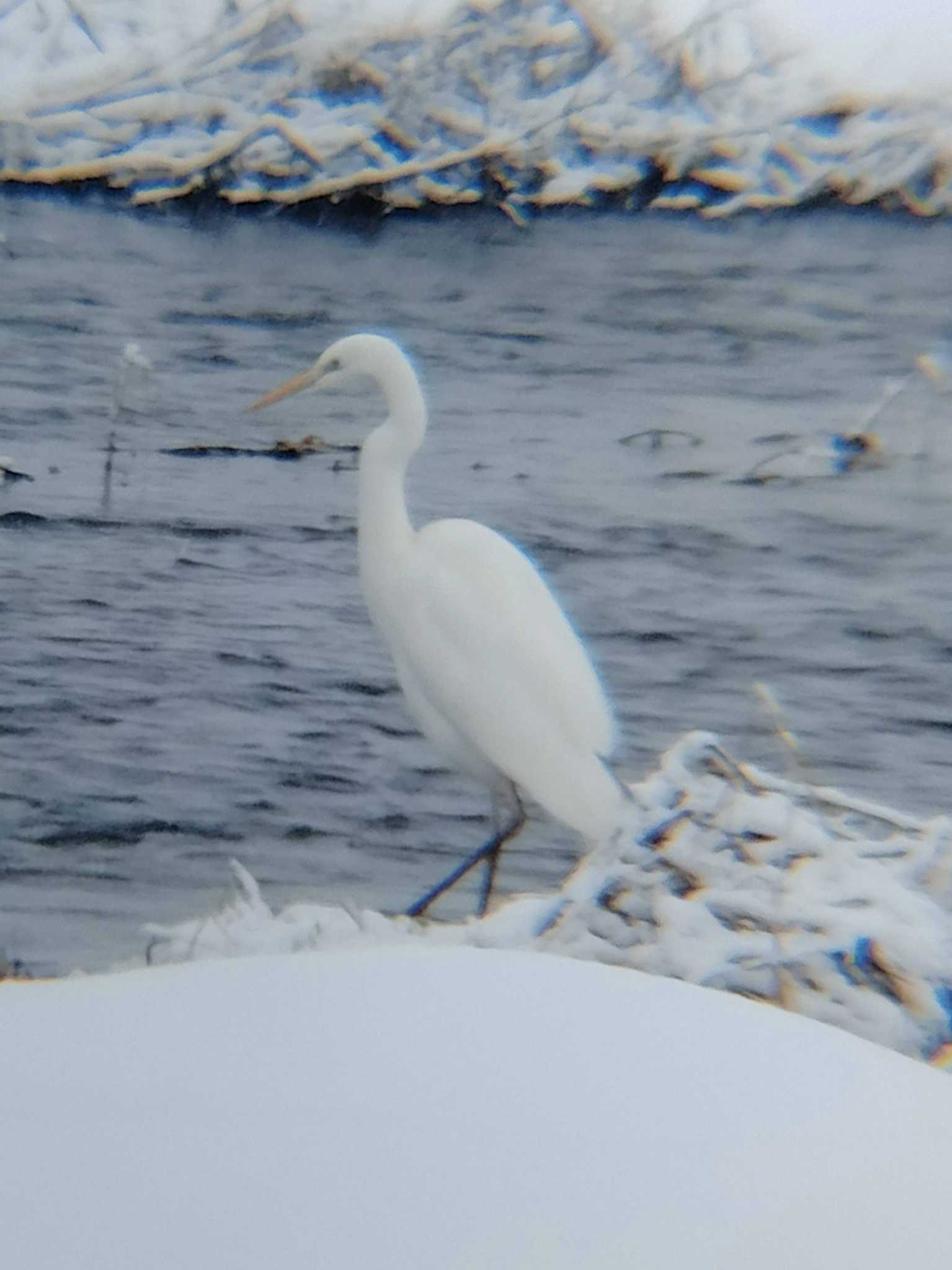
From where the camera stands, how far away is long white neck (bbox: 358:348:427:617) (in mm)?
1330

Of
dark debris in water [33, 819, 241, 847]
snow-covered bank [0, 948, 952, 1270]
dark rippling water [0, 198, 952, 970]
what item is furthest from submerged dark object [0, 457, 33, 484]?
snow-covered bank [0, 948, 952, 1270]

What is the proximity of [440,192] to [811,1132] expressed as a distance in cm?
90

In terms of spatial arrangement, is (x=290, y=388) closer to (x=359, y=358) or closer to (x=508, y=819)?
(x=359, y=358)

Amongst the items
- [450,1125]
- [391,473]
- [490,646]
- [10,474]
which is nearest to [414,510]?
[391,473]

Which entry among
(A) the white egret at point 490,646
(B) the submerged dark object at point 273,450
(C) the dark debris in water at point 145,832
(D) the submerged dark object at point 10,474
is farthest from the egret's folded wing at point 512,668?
(D) the submerged dark object at point 10,474

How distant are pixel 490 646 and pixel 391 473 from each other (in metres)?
0.19

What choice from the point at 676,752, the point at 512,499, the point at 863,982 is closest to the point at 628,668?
the point at 676,752

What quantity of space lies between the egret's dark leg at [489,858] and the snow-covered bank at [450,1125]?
0.10 meters

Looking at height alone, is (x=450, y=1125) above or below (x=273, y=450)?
below

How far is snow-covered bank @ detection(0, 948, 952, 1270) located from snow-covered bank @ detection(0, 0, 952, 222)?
0.74m

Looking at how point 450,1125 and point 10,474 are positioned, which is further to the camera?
point 10,474

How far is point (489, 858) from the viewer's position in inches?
52.7

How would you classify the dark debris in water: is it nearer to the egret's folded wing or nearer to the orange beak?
the egret's folded wing

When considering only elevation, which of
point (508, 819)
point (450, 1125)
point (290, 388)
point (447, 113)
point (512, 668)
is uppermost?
point (447, 113)
